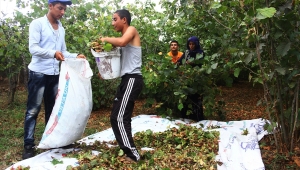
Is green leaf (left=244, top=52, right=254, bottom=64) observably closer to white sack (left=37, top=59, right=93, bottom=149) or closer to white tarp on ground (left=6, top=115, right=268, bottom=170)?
white tarp on ground (left=6, top=115, right=268, bottom=170)

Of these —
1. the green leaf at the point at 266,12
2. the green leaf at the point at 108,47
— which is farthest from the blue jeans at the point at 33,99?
the green leaf at the point at 266,12

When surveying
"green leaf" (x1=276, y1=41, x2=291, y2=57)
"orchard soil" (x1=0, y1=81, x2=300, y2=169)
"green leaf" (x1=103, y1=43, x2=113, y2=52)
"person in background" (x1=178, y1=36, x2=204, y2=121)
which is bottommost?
"orchard soil" (x1=0, y1=81, x2=300, y2=169)

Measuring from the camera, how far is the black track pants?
2.98 meters

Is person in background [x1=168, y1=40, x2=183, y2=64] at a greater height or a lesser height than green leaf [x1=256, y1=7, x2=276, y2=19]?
lesser

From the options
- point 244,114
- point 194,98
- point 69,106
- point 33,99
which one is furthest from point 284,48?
point 244,114

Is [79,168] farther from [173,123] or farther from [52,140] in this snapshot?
[173,123]

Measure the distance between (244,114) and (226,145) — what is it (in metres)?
2.88

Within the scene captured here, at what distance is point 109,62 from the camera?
3031 millimetres

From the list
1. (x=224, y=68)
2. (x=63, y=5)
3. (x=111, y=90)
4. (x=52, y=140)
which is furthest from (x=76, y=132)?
(x=111, y=90)

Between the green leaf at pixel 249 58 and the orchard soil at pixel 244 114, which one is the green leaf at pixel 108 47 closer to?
the green leaf at pixel 249 58

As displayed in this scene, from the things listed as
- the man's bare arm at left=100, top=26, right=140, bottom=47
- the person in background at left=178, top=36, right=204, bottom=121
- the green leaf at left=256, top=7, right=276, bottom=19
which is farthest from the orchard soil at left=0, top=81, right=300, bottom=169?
the man's bare arm at left=100, top=26, right=140, bottom=47

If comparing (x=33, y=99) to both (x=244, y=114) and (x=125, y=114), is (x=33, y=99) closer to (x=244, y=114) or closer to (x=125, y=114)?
(x=125, y=114)

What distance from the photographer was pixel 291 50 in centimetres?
282

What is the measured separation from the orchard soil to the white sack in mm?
582
